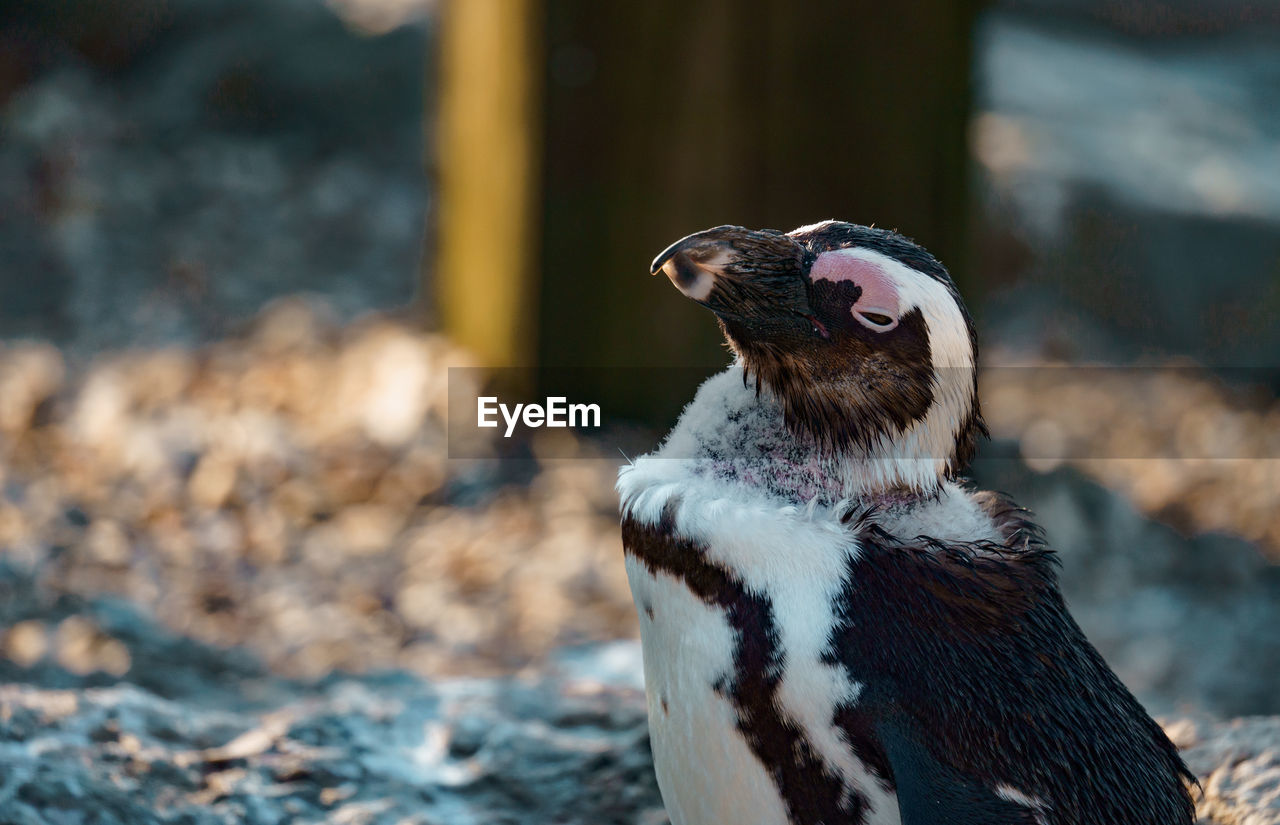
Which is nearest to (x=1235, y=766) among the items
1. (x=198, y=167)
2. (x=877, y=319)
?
(x=877, y=319)

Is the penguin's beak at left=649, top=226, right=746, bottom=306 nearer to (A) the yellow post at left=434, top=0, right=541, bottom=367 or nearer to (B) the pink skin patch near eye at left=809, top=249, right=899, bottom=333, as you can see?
(B) the pink skin patch near eye at left=809, top=249, right=899, bottom=333

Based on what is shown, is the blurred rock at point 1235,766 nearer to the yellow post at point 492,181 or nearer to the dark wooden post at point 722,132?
the dark wooden post at point 722,132

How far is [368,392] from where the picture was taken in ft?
11.1

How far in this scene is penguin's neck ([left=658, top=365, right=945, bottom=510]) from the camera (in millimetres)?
1114

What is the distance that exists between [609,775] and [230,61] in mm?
4054

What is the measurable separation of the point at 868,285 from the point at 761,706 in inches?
13.0

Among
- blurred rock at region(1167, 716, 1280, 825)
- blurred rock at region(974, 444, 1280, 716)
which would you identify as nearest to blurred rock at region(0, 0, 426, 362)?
blurred rock at region(974, 444, 1280, 716)

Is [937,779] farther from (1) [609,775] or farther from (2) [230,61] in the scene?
(2) [230,61]

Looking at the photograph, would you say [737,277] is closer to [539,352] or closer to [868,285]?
[868,285]

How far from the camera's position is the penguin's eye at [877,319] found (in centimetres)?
107

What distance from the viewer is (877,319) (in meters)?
1.07

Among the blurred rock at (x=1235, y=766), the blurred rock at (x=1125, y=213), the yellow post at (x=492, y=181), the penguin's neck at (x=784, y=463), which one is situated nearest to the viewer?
the penguin's neck at (x=784, y=463)

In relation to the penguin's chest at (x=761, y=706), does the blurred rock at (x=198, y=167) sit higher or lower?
higher

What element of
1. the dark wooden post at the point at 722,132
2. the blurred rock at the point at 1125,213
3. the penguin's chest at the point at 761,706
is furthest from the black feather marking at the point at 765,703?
the blurred rock at the point at 1125,213
